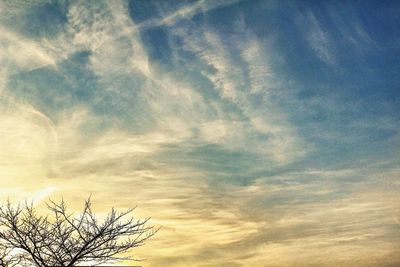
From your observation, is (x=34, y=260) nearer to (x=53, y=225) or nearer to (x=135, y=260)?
(x=53, y=225)

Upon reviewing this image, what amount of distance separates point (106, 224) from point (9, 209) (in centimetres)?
426

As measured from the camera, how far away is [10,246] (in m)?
26.8

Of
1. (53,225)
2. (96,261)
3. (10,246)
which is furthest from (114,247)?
(10,246)

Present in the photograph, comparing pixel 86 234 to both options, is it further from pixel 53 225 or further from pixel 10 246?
pixel 10 246

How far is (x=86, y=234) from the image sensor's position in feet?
88.0

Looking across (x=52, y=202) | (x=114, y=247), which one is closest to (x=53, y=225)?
(x=52, y=202)

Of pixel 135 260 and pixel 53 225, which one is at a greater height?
pixel 53 225

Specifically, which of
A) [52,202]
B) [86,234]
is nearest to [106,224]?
[86,234]

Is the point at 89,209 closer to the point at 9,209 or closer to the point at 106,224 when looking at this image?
the point at 106,224

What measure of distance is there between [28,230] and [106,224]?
11.1 feet

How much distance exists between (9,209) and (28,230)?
4.06 feet

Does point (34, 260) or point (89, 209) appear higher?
point (89, 209)

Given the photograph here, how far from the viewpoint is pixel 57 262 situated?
26.7m

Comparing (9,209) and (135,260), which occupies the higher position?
(9,209)
